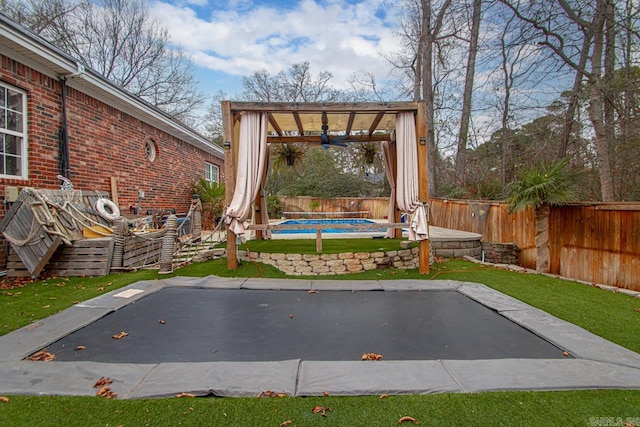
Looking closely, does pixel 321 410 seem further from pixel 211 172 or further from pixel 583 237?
pixel 211 172

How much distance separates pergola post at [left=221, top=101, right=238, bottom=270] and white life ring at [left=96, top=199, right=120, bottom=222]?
2.37 metres

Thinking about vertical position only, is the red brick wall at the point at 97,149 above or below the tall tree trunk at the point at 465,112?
below

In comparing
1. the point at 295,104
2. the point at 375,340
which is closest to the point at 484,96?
the point at 295,104

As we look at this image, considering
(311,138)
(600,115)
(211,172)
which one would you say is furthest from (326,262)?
(211,172)

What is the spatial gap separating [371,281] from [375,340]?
80.2 inches

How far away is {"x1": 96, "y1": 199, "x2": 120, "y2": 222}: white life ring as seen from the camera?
571cm

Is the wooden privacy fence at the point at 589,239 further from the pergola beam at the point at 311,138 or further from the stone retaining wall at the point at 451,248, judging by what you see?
the pergola beam at the point at 311,138

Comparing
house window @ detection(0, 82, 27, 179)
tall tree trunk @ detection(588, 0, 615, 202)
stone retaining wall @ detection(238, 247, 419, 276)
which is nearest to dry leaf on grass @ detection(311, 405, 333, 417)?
stone retaining wall @ detection(238, 247, 419, 276)

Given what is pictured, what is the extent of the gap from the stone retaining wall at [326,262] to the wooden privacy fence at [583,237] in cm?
312

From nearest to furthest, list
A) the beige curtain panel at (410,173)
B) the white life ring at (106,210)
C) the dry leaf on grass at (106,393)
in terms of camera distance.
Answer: the dry leaf on grass at (106,393) < the beige curtain panel at (410,173) < the white life ring at (106,210)

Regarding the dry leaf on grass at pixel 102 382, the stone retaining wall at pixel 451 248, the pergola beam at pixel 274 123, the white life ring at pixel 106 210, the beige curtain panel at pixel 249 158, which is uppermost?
the pergola beam at pixel 274 123

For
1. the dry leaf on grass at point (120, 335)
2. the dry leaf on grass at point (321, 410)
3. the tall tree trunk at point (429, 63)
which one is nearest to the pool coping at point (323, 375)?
the dry leaf on grass at point (321, 410)

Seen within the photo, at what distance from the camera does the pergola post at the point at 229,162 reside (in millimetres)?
5139

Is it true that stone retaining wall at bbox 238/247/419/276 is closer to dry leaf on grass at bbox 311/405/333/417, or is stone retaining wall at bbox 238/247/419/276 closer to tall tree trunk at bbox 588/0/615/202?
dry leaf on grass at bbox 311/405/333/417
